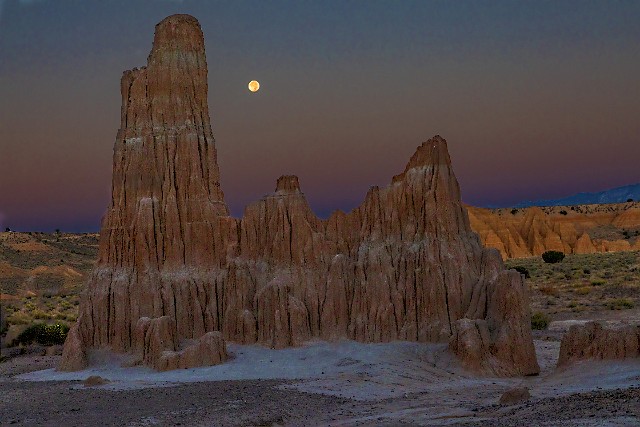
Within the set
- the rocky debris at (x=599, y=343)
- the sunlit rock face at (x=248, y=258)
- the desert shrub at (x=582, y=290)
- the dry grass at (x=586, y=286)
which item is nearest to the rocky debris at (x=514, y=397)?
the rocky debris at (x=599, y=343)

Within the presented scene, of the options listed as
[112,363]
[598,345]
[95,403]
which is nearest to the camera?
[95,403]

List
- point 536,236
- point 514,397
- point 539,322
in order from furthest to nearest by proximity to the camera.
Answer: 1. point 536,236
2. point 539,322
3. point 514,397

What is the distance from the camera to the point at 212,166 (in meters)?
37.0

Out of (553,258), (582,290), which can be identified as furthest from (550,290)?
(553,258)

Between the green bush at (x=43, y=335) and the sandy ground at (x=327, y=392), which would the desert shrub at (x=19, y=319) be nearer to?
the green bush at (x=43, y=335)

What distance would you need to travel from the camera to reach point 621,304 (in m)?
48.9

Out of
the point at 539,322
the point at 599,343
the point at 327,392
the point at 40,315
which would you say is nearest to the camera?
the point at 327,392

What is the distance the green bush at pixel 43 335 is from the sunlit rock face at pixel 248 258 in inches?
475

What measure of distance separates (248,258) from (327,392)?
37.2 ft

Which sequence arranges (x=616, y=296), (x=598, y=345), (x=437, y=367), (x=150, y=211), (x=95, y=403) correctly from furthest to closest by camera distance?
(x=616, y=296) → (x=150, y=211) → (x=437, y=367) → (x=598, y=345) → (x=95, y=403)

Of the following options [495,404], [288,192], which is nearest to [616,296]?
[288,192]

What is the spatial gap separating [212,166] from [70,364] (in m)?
11.1

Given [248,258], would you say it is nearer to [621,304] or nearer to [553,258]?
[621,304]

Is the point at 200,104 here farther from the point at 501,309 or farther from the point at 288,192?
the point at 501,309
